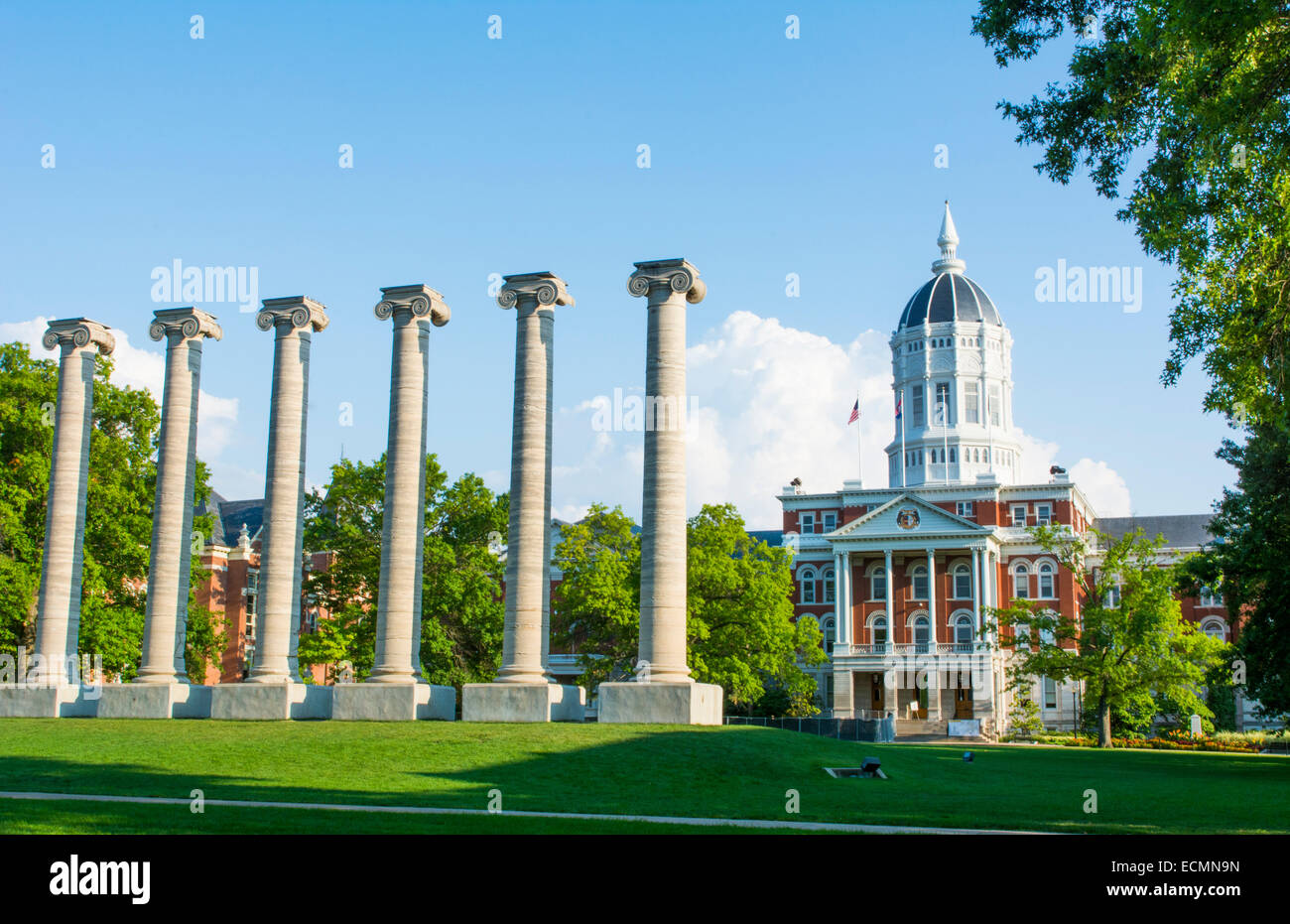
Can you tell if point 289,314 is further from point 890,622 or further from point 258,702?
point 890,622

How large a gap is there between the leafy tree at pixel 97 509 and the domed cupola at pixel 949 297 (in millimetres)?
74611

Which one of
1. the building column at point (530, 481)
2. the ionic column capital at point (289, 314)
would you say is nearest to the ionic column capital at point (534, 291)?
the building column at point (530, 481)

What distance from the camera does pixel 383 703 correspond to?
39938mm

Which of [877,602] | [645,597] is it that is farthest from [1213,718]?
[645,597]

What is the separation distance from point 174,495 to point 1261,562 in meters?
38.9

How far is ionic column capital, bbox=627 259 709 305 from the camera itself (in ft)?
125

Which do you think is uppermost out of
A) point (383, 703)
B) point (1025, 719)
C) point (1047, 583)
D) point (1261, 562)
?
point (1047, 583)

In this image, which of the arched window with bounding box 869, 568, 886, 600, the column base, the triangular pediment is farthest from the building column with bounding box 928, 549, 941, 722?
the column base

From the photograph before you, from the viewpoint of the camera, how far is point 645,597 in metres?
37.1

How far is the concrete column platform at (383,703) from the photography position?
39.7 m

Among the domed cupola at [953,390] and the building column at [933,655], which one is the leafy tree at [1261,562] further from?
the domed cupola at [953,390]

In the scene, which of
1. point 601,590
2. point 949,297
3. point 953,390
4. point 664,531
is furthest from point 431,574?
point 949,297
